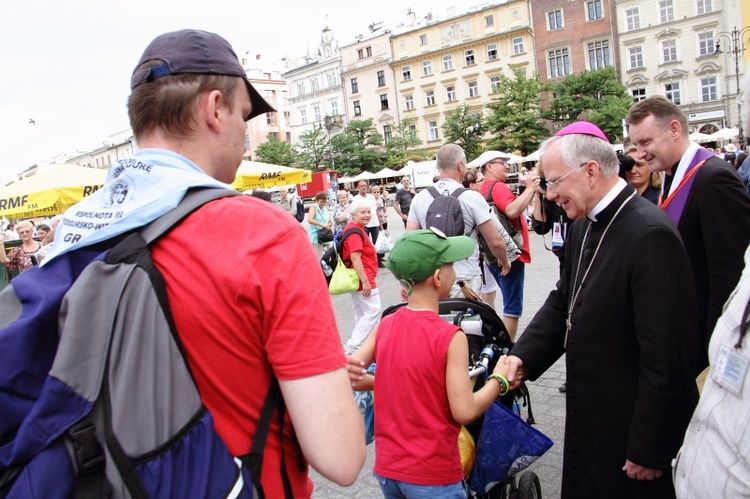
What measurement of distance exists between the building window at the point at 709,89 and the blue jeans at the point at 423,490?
50091 millimetres

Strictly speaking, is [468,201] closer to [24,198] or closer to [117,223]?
[117,223]

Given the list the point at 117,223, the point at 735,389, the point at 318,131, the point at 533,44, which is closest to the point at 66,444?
the point at 117,223

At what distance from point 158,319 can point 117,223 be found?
25 centimetres

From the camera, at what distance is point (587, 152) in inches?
94.5

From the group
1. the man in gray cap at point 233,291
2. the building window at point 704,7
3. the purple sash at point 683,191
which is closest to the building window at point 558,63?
the building window at point 704,7

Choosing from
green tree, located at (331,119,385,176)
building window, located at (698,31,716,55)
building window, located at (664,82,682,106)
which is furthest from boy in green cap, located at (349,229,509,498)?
green tree, located at (331,119,385,176)

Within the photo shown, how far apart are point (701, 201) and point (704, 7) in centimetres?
A: 5064

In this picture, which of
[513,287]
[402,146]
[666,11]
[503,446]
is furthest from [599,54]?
[503,446]

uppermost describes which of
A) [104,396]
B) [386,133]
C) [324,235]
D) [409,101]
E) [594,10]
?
[594,10]

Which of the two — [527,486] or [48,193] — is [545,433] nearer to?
[527,486]

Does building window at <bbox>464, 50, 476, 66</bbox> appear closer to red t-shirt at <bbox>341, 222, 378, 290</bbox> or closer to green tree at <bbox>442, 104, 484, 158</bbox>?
green tree at <bbox>442, 104, 484, 158</bbox>

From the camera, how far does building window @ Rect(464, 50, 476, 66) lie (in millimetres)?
55344

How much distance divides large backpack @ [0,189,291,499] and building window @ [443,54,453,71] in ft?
196

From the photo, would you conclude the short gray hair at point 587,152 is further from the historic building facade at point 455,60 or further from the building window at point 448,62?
the building window at point 448,62
